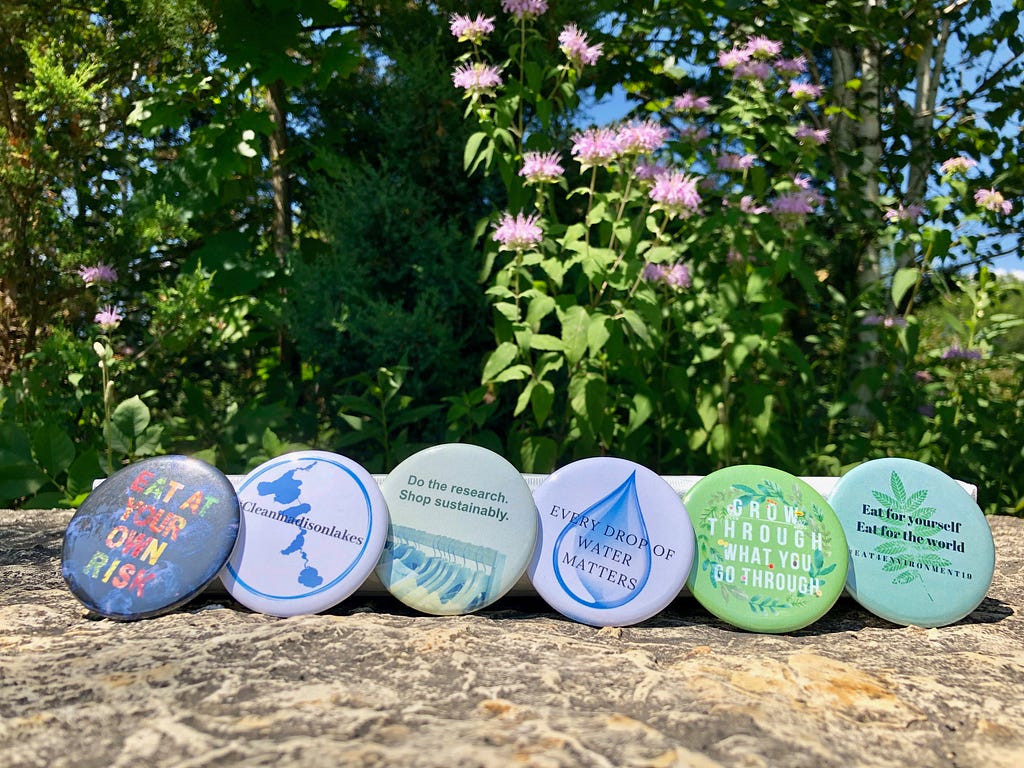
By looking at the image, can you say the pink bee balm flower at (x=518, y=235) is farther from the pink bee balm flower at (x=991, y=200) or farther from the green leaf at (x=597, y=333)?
the pink bee balm flower at (x=991, y=200)

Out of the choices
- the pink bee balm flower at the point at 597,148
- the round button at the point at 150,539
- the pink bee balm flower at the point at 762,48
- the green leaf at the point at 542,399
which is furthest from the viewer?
the pink bee balm flower at the point at 762,48

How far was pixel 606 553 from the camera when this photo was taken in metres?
1.72

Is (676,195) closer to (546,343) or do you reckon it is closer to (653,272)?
(653,272)

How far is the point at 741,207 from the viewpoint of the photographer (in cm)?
318

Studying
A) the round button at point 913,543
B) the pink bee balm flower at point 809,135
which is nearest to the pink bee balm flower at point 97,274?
the pink bee balm flower at point 809,135

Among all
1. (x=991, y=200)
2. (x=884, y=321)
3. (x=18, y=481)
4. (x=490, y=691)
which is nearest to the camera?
(x=490, y=691)

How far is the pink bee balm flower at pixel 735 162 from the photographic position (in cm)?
314

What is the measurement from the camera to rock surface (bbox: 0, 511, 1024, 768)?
1056 mm

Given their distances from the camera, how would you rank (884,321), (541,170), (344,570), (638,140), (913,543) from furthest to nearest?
(884,321)
(541,170)
(638,140)
(913,543)
(344,570)

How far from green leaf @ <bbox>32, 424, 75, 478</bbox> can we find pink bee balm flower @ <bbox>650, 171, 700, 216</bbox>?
238 centimetres

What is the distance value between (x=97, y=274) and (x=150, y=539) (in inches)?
88.3

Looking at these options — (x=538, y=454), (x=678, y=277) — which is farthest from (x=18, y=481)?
(x=678, y=277)

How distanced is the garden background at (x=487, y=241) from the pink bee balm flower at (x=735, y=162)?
2cm

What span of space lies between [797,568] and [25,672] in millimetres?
1419
